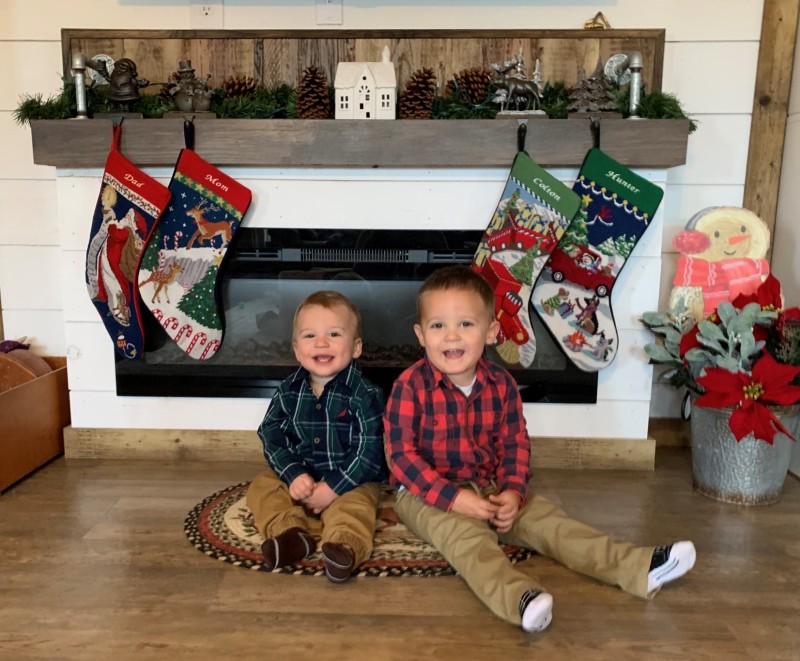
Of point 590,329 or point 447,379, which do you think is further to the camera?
point 590,329

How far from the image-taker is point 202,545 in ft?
5.20

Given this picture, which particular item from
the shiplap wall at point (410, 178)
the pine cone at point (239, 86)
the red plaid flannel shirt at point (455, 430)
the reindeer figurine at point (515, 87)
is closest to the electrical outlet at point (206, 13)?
the shiplap wall at point (410, 178)

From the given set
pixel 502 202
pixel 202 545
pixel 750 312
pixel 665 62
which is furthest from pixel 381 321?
pixel 665 62

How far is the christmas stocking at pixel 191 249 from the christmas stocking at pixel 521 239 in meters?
0.70

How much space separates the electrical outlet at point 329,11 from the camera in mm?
2141

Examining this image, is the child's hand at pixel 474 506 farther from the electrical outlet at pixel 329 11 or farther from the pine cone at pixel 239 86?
the electrical outlet at pixel 329 11

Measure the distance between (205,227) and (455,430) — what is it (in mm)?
929

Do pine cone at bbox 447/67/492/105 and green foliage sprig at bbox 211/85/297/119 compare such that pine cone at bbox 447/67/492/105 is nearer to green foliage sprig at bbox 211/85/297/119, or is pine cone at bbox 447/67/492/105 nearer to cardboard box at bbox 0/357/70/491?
green foliage sprig at bbox 211/85/297/119

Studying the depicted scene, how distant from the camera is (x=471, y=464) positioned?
1605 millimetres

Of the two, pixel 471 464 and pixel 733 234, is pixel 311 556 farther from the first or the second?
pixel 733 234

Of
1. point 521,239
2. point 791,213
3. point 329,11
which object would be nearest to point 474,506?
point 521,239

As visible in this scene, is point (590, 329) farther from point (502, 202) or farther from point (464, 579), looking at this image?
point (464, 579)

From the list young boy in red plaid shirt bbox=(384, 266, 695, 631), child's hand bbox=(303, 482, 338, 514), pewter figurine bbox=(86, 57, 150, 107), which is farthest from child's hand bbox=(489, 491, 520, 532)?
pewter figurine bbox=(86, 57, 150, 107)

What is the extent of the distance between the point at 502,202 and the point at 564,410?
0.65 m
